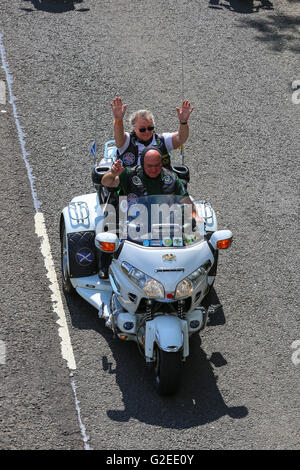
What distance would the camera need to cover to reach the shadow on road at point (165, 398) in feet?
21.7

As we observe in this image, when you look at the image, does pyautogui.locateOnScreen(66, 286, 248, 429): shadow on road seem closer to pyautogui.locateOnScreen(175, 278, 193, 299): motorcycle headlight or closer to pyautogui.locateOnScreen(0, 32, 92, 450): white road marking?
pyautogui.locateOnScreen(0, 32, 92, 450): white road marking

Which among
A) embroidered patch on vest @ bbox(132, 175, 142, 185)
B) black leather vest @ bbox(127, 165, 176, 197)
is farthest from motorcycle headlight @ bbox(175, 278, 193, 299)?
embroidered patch on vest @ bbox(132, 175, 142, 185)

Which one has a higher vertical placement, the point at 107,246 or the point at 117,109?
the point at 117,109

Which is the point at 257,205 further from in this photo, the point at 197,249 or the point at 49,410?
the point at 49,410

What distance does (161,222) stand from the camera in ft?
23.5

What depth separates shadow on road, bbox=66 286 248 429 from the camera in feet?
21.7

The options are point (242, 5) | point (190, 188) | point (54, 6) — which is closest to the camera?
point (190, 188)

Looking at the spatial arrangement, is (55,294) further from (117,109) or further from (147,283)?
(117,109)

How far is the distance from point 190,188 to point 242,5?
22.1 ft

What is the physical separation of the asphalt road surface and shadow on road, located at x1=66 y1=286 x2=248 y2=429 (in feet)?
0.05

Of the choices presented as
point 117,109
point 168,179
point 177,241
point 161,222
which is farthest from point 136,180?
point 117,109

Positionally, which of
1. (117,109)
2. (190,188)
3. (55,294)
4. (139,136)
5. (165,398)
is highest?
(117,109)

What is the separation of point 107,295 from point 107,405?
1.32 metres

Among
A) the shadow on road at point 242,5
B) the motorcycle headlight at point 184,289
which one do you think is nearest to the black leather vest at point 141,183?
the motorcycle headlight at point 184,289
